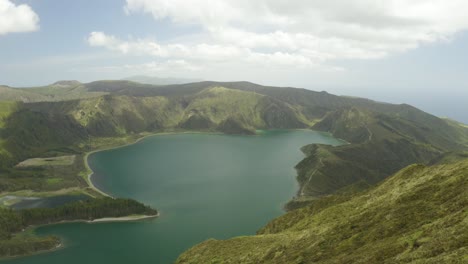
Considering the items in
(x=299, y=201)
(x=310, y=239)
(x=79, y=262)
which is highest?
(x=310, y=239)

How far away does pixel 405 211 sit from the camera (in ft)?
178

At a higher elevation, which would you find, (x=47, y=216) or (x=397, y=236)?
(x=397, y=236)

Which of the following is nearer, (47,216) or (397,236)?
(397,236)

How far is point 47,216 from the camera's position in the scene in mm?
170250

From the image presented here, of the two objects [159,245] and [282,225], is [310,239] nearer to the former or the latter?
[282,225]

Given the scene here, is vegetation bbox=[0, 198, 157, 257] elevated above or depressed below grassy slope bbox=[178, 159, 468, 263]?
below

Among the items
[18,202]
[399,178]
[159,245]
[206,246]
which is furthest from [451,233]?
[18,202]

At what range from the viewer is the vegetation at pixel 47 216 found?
141 m

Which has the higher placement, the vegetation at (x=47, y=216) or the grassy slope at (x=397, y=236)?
the grassy slope at (x=397, y=236)

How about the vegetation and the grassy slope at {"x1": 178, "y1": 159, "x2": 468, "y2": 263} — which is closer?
the grassy slope at {"x1": 178, "y1": 159, "x2": 468, "y2": 263}

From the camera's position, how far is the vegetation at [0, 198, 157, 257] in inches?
5546

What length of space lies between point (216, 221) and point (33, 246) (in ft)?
267

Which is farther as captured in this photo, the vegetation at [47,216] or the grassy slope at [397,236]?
the vegetation at [47,216]

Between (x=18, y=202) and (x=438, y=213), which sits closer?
(x=438, y=213)
